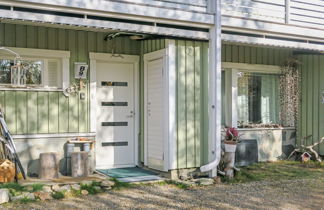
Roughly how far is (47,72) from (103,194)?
264 cm

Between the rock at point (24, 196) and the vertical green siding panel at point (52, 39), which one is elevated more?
the vertical green siding panel at point (52, 39)

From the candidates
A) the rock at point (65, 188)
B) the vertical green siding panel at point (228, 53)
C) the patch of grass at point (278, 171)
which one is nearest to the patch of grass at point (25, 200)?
the rock at point (65, 188)

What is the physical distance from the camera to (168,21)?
6.52m

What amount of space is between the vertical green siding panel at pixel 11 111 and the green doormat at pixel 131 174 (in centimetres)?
180

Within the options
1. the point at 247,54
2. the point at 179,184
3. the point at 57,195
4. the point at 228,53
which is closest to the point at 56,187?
the point at 57,195

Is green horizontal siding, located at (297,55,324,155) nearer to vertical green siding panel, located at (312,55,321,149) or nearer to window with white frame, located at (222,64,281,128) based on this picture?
vertical green siding panel, located at (312,55,321,149)

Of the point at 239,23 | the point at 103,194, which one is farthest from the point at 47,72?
the point at 239,23

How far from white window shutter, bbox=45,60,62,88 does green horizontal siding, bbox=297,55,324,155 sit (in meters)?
5.82

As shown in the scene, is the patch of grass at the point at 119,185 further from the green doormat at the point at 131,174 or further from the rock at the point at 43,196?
the rock at the point at 43,196

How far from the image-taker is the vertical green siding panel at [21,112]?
22.3 feet

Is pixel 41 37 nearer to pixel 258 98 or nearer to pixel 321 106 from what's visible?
pixel 258 98

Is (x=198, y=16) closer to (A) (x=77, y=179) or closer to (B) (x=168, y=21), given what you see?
(B) (x=168, y=21)

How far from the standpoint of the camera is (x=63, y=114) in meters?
7.16

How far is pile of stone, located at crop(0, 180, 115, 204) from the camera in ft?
17.6
